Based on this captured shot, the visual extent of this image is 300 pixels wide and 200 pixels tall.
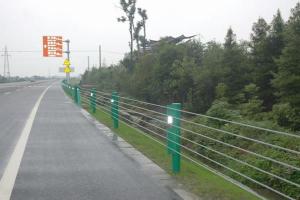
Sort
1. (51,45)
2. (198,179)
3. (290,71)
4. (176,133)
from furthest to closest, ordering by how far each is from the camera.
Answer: (51,45), (290,71), (176,133), (198,179)

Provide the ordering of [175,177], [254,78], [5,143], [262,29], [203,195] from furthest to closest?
[262,29] → [254,78] → [5,143] → [175,177] → [203,195]

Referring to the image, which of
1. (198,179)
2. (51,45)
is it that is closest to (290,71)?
(51,45)

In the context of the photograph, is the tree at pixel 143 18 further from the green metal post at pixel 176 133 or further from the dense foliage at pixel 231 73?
the green metal post at pixel 176 133

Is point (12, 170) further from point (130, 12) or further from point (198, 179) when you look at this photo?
point (130, 12)

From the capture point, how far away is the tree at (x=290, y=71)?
107 feet

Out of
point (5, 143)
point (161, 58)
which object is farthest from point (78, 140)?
point (161, 58)

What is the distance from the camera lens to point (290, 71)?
112 feet

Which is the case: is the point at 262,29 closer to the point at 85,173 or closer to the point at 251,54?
the point at 251,54

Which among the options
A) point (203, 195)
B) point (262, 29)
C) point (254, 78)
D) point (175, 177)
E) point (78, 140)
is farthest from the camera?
point (262, 29)

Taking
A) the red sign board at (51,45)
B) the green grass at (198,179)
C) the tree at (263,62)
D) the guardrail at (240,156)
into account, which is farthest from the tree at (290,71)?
the red sign board at (51,45)

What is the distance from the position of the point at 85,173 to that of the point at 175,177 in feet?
5.32

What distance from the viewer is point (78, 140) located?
1237cm

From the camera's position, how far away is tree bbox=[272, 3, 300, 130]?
32.7 meters

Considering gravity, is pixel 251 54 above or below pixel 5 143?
above
